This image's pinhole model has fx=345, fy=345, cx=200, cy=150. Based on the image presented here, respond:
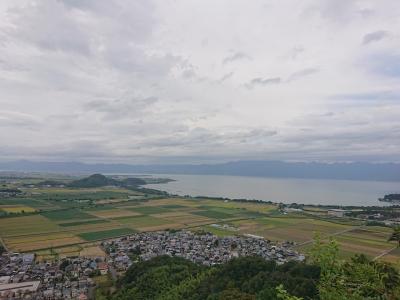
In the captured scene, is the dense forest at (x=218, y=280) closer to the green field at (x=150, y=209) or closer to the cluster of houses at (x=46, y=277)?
the cluster of houses at (x=46, y=277)

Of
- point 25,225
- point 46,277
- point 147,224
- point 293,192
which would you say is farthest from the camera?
point 293,192

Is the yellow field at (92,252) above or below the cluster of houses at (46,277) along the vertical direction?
above

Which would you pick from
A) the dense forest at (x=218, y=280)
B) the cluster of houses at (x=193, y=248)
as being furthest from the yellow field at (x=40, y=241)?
the dense forest at (x=218, y=280)

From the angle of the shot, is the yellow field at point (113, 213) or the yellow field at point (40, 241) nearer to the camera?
the yellow field at point (40, 241)

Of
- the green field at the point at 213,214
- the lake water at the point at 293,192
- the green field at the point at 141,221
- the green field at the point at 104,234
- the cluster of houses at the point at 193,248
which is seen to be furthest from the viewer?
the lake water at the point at 293,192

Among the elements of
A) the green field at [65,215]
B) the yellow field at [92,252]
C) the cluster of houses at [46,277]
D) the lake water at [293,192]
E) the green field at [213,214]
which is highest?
the lake water at [293,192]

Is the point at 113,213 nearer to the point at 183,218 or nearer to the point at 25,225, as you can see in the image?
the point at 183,218

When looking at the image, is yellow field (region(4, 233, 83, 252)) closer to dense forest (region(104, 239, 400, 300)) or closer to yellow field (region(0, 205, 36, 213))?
dense forest (region(104, 239, 400, 300))

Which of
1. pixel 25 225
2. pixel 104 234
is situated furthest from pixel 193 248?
pixel 25 225
